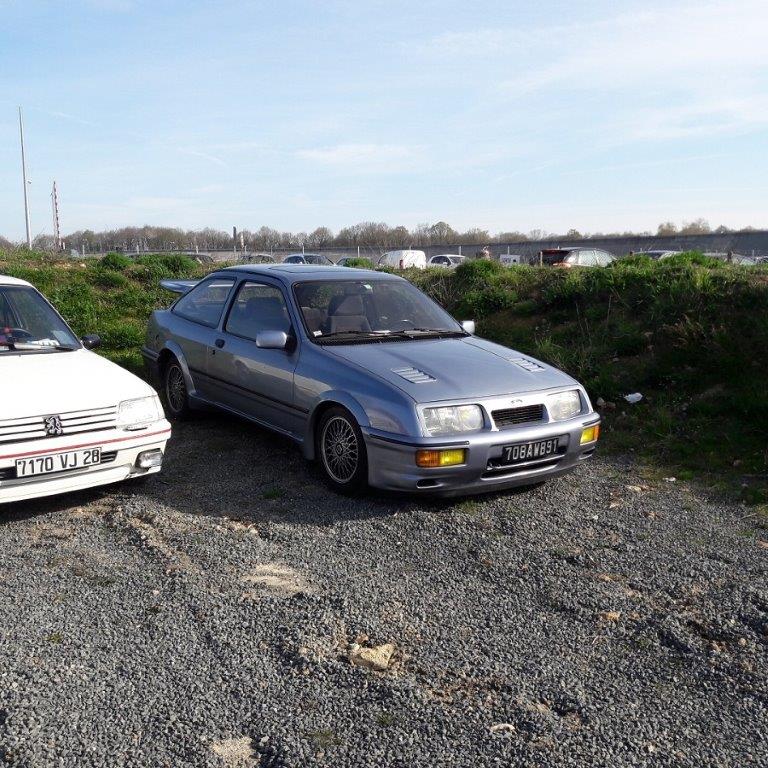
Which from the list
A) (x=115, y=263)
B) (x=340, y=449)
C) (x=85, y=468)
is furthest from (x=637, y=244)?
(x=85, y=468)

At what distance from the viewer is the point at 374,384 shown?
5.26 metres

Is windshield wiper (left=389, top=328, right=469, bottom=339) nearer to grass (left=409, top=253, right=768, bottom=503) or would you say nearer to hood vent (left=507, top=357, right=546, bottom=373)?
hood vent (left=507, top=357, right=546, bottom=373)

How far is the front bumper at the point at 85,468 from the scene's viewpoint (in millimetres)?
4617

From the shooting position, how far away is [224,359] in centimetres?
670

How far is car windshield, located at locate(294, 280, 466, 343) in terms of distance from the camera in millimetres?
6137

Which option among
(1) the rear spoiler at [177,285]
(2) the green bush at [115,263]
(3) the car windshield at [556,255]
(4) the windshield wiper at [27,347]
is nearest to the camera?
(4) the windshield wiper at [27,347]

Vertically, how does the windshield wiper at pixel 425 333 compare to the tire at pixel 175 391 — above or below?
above

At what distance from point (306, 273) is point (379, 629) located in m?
3.73

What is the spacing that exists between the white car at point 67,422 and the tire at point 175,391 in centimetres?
153

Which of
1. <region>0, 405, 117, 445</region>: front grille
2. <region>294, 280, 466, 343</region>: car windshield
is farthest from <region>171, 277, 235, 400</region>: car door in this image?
<region>0, 405, 117, 445</region>: front grille

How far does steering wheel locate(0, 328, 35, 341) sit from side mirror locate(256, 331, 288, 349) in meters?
1.69

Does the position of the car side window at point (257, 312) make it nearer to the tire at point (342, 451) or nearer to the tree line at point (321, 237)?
the tire at point (342, 451)

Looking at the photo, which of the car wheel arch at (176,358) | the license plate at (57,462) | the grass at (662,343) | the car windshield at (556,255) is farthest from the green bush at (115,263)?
the car windshield at (556,255)

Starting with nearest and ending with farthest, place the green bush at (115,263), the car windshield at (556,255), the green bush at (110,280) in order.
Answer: the green bush at (110,280) < the green bush at (115,263) < the car windshield at (556,255)
